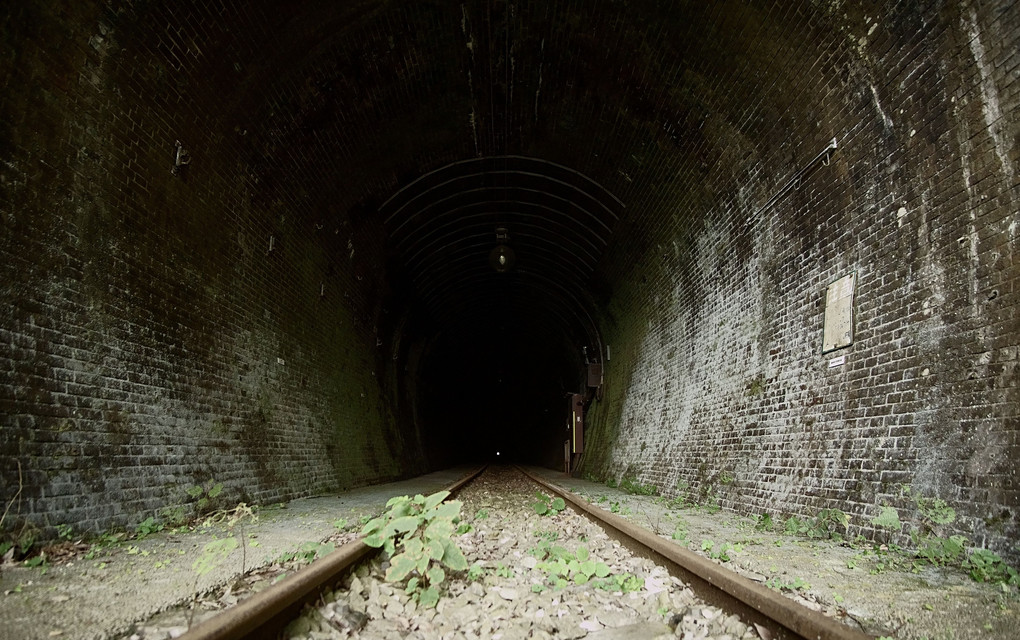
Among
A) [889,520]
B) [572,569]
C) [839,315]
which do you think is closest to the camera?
[572,569]

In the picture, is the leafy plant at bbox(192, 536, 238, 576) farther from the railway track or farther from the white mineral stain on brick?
the white mineral stain on brick

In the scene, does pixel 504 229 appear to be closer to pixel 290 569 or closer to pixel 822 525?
pixel 822 525

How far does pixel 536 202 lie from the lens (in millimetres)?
12688

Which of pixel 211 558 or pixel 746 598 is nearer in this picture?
pixel 746 598

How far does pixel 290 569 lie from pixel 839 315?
197 inches

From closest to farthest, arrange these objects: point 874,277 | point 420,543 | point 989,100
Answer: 1. point 420,543
2. point 989,100
3. point 874,277

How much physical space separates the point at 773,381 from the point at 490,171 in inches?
268

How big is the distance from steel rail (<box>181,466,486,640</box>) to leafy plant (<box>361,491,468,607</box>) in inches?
11.1

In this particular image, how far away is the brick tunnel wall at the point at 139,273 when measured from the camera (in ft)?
14.0

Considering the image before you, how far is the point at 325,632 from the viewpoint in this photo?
8.55ft

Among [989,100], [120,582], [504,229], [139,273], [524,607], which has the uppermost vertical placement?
[504,229]

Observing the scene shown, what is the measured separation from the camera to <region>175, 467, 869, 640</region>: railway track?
241 cm

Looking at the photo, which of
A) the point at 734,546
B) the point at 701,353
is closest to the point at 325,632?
the point at 734,546

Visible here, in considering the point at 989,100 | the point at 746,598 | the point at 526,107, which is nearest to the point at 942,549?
the point at 746,598
